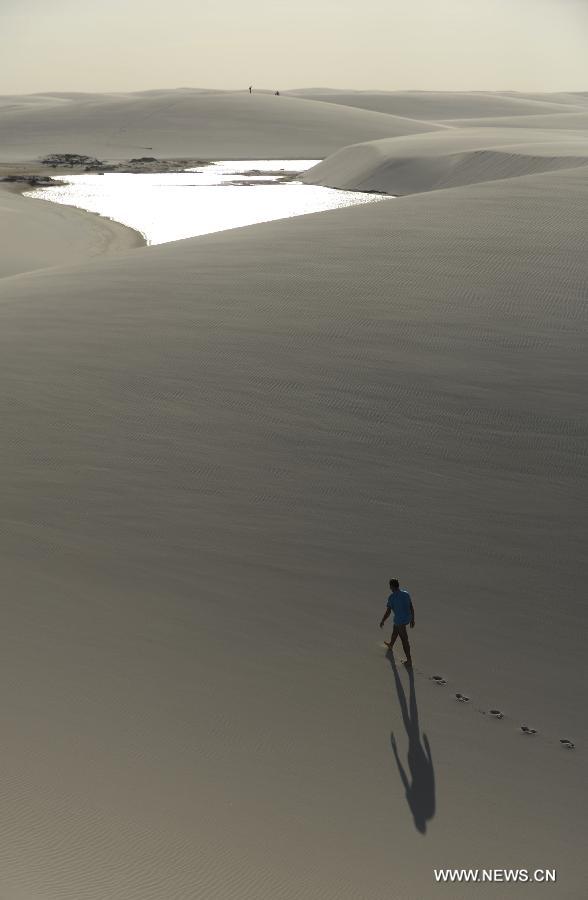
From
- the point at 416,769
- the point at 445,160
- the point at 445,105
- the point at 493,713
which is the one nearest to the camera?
the point at 416,769

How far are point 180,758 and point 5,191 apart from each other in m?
48.6

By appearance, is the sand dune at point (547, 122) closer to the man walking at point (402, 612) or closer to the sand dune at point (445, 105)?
the sand dune at point (445, 105)

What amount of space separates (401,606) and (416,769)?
134cm

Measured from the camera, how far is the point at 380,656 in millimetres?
7934

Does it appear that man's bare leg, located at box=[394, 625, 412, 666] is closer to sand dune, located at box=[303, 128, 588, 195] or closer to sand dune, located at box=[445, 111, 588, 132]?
sand dune, located at box=[303, 128, 588, 195]

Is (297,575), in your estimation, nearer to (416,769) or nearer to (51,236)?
(416,769)

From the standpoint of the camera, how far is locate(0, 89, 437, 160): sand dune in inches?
3406

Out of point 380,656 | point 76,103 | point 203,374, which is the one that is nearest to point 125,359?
point 203,374

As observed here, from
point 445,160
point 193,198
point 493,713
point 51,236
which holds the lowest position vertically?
point 493,713

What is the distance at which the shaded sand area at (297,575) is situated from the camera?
6203mm

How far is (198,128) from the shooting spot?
94438 millimetres

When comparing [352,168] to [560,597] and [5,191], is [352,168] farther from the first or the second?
[560,597]
